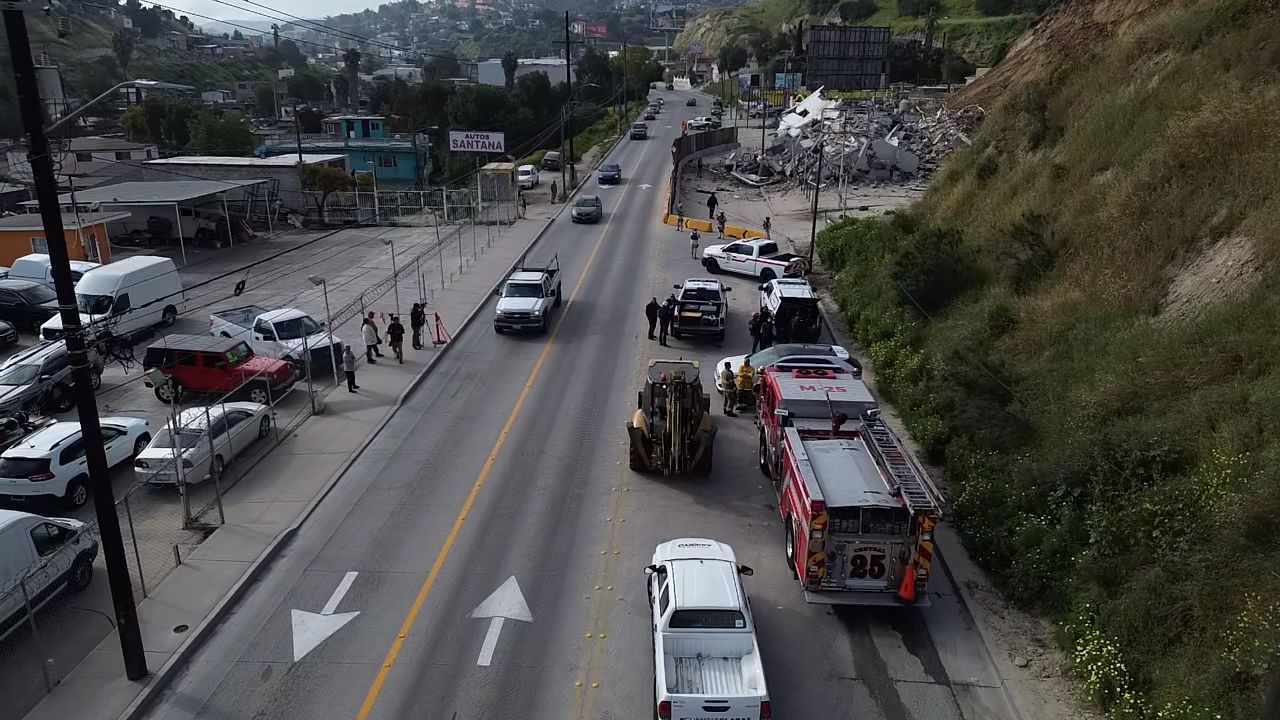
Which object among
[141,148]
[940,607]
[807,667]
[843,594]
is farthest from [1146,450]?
[141,148]

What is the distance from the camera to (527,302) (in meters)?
27.0

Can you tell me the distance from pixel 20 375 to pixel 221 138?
67558mm

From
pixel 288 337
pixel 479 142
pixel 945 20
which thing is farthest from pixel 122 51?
pixel 288 337

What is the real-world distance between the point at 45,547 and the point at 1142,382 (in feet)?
59.4

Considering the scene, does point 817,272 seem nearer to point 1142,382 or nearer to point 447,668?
point 1142,382

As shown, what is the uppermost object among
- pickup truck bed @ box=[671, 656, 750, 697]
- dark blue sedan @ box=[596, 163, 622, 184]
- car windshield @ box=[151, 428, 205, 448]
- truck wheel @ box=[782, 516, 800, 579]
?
dark blue sedan @ box=[596, 163, 622, 184]

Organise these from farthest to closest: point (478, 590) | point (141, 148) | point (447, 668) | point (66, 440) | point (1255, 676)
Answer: point (141, 148)
point (66, 440)
point (478, 590)
point (447, 668)
point (1255, 676)

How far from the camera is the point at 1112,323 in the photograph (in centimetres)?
1695

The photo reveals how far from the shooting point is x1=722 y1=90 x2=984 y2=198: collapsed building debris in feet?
183

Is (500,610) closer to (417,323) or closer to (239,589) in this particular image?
(239,589)

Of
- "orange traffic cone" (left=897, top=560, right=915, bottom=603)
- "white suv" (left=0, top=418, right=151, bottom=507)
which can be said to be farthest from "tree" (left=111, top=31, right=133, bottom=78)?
"orange traffic cone" (left=897, top=560, right=915, bottom=603)

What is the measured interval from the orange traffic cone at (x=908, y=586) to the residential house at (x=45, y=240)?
36.1m

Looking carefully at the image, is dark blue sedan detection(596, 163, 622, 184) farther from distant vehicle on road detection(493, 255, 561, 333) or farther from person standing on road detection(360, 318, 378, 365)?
person standing on road detection(360, 318, 378, 365)

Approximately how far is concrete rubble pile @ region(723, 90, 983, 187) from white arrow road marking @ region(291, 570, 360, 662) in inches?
1735
